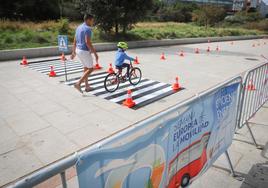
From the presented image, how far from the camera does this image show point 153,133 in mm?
1894

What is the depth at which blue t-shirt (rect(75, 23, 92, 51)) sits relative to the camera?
20.2ft

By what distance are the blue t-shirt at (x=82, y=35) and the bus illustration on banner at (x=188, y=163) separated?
4535mm

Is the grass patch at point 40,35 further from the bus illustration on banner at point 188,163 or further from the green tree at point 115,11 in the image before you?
the bus illustration on banner at point 188,163

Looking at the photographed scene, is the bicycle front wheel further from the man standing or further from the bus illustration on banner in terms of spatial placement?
the bus illustration on banner

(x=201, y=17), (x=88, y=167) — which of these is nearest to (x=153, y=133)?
(x=88, y=167)

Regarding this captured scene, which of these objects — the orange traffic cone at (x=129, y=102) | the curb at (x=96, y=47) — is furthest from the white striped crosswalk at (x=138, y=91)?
the curb at (x=96, y=47)

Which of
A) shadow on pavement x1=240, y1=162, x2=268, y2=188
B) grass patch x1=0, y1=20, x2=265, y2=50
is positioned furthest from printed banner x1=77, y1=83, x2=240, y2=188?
grass patch x1=0, y1=20, x2=265, y2=50

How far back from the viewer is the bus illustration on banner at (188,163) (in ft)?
7.58

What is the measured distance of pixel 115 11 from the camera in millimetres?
16828

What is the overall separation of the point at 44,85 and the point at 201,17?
109ft

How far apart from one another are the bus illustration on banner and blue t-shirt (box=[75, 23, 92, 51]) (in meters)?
4.53

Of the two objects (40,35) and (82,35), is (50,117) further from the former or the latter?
(40,35)

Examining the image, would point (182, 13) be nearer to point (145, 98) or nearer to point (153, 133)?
point (145, 98)

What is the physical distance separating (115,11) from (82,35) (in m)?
11.5
